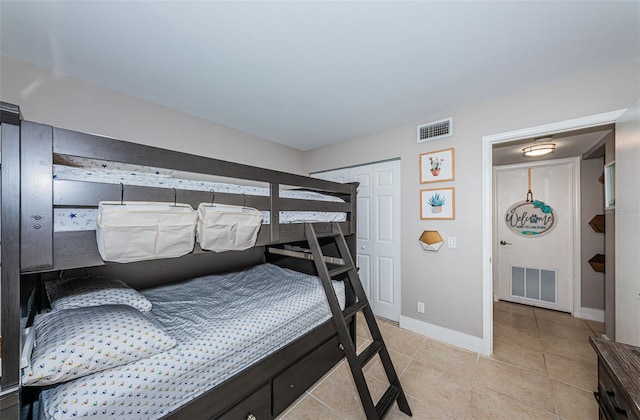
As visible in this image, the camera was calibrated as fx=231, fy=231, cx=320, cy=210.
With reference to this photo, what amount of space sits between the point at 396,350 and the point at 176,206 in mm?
2468

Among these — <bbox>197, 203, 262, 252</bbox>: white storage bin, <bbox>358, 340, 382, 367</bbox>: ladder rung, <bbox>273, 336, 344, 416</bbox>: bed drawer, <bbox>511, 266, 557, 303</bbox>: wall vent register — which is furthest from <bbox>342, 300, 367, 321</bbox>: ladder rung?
<bbox>511, 266, 557, 303</bbox>: wall vent register

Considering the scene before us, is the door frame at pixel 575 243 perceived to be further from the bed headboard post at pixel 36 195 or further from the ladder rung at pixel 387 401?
the bed headboard post at pixel 36 195

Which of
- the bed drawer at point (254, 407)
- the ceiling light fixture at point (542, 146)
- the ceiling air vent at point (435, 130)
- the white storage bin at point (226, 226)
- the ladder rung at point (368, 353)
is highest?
the ceiling air vent at point (435, 130)

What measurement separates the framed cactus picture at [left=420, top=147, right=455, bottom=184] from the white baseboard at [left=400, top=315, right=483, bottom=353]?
1.66m

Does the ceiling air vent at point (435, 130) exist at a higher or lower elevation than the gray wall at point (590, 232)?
higher

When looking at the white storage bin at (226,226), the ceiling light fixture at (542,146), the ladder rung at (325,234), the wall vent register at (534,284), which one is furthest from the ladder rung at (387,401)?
the wall vent register at (534,284)

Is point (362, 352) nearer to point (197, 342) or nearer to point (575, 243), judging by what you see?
point (197, 342)

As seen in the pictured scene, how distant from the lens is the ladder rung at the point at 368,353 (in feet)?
5.13

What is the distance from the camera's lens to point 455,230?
251 cm

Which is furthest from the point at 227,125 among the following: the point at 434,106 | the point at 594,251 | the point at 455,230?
the point at 594,251

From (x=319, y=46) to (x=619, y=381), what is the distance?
7.49ft

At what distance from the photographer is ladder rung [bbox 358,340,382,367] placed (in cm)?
156

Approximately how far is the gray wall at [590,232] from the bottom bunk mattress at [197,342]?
3.58m

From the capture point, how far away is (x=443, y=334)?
8.41 ft
